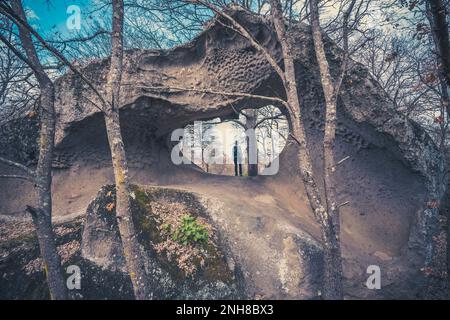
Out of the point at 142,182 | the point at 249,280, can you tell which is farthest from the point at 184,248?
the point at 142,182

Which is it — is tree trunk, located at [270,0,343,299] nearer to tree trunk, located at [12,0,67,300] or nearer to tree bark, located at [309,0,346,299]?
tree bark, located at [309,0,346,299]

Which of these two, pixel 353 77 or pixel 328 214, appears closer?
pixel 328 214

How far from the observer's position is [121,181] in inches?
139

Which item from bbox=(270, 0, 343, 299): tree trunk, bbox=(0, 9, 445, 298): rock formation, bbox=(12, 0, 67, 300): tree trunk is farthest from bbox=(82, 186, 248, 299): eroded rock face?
bbox=(270, 0, 343, 299): tree trunk

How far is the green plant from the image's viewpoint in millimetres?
4500

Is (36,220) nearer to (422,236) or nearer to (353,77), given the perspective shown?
(353,77)

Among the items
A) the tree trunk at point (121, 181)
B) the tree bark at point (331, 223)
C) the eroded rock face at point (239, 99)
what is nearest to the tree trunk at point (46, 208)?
the tree trunk at point (121, 181)

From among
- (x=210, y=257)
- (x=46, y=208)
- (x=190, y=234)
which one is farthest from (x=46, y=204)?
(x=210, y=257)

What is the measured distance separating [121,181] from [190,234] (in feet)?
5.40

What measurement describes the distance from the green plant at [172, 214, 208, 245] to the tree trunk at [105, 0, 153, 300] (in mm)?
936

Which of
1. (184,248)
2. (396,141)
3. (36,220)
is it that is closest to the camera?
(36,220)

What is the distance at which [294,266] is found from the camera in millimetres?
4551
